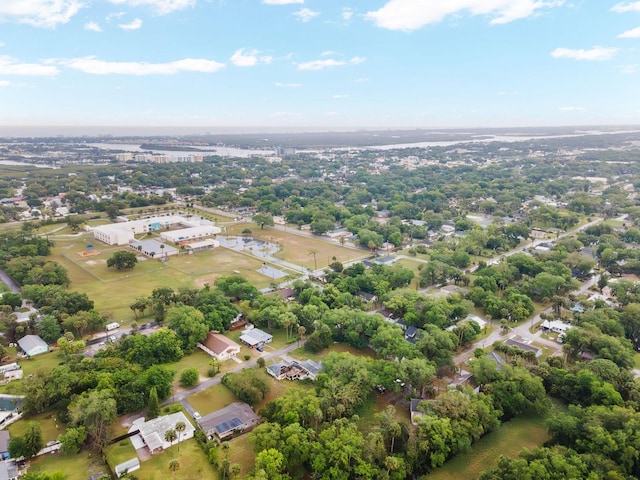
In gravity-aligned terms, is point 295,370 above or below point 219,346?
below

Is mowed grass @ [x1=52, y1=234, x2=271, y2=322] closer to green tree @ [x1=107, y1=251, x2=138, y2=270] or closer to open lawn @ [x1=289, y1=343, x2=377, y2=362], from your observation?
green tree @ [x1=107, y1=251, x2=138, y2=270]

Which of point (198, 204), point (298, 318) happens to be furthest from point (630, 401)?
point (198, 204)

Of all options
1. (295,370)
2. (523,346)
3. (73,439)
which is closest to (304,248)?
(295,370)

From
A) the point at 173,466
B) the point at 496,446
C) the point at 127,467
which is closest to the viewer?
the point at 173,466

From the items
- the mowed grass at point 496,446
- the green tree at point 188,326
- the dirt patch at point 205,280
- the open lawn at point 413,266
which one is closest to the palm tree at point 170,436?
the green tree at point 188,326

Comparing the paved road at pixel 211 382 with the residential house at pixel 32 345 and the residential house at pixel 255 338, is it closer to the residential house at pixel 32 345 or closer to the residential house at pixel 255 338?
the residential house at pixel 255 338

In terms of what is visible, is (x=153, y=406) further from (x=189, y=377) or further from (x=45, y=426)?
(x=45, y=426)
